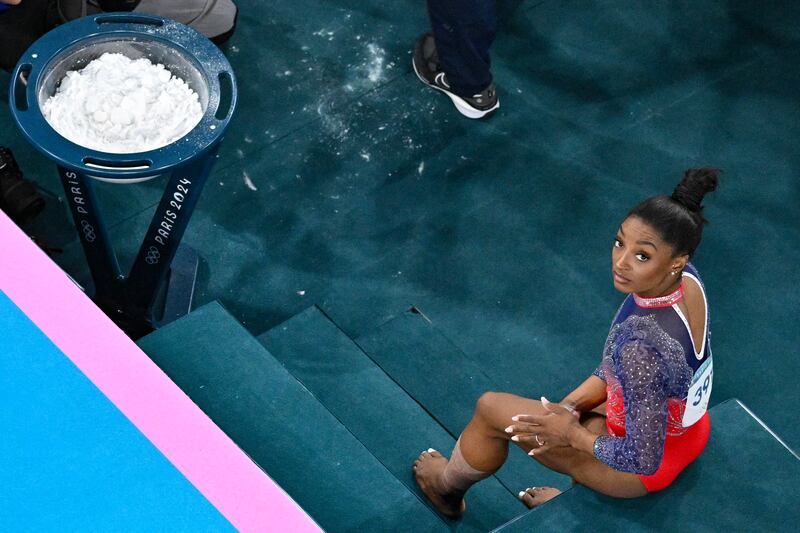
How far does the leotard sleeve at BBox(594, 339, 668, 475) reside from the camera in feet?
9.70

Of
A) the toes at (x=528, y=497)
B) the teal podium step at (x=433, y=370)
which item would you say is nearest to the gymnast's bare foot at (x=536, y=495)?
the toes at (x=528, y=497)

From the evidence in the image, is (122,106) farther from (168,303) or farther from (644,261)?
(644,261)

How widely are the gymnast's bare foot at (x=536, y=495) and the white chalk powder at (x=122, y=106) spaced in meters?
1.60

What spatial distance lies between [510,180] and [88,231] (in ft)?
6.06

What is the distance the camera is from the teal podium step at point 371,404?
156 inches

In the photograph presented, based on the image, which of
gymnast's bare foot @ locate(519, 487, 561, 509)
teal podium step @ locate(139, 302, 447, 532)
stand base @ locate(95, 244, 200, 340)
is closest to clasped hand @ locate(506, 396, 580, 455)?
teal podium step @ locate(139, 302, 447, 532)

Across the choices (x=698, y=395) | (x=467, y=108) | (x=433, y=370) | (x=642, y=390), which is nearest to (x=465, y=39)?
(x=467, y=108)

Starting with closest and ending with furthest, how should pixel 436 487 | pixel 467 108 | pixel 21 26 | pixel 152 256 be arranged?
1. pixel 436 487
2. pixel 152 256
3. pixel 21 26
4. pixel 467 108

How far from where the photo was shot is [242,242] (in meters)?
4.69

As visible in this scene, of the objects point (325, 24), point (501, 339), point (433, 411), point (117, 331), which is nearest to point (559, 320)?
→ point (501, 339)

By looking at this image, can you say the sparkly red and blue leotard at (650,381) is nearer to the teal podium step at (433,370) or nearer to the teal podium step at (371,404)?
the teal podium step at (371,404)

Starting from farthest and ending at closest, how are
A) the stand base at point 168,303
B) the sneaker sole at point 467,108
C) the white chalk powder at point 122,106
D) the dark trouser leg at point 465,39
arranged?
the sneaker sole at point 467,108 → the dark trouser leg at point 465,39 → the stand base at point 168,303 → the white chalk powder at point 122,106

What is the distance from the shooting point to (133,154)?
A: 331 centimetres

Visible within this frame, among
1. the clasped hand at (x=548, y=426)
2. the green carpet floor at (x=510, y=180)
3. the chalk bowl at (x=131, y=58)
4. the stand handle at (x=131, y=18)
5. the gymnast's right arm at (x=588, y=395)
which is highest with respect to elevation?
the stand handle at (x=131, y=18)
